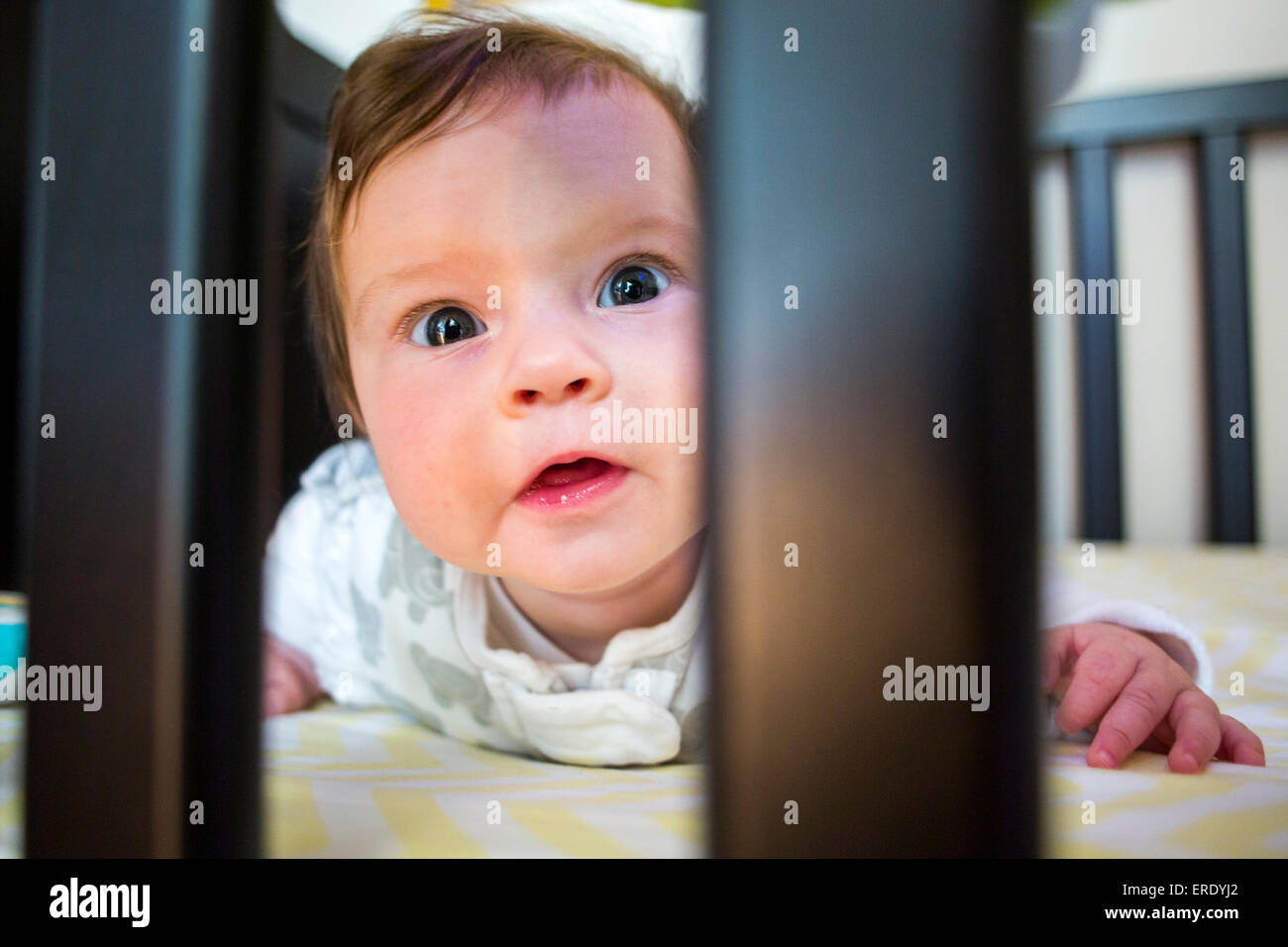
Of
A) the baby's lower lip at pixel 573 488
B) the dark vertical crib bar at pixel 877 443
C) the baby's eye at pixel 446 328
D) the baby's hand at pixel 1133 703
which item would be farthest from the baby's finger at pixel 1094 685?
the baby's eye at pixel 446 328

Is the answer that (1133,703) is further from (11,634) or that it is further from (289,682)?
(11,634)

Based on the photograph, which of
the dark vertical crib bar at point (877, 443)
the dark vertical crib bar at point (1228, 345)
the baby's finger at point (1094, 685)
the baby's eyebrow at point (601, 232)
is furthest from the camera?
the dark vertical crib bar at point (1228, 345)

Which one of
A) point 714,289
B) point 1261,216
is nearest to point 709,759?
point 714,289

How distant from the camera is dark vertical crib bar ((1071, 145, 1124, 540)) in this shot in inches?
32.6

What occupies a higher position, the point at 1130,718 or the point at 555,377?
the point at 555,377

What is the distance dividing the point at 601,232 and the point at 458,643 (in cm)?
33

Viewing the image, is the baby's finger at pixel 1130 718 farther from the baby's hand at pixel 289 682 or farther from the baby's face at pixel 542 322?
the baby's hand at pixel 289 682

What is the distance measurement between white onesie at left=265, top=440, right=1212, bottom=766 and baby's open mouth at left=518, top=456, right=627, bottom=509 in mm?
89

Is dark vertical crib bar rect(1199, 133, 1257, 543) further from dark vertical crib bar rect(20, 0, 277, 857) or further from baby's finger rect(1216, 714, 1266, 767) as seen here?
dark vertical crib bar rect(20, 0, 277, 857)

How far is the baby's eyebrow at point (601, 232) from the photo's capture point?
1.50ft

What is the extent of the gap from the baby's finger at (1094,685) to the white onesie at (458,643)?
4 centimetres

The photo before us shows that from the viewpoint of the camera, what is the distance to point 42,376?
40 cm

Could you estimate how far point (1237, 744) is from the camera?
1.69 ft

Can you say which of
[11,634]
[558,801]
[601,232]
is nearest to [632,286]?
[601,232]
